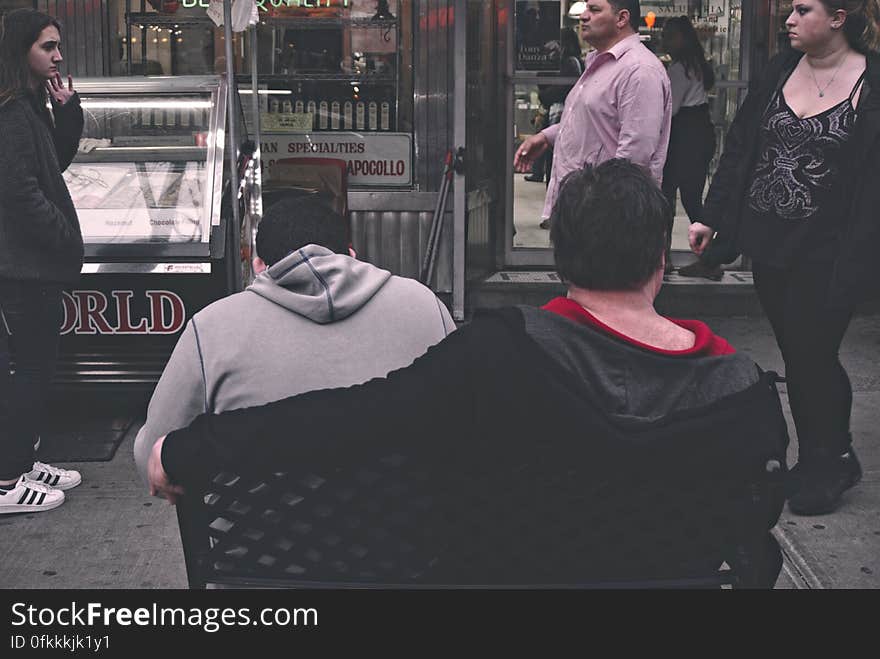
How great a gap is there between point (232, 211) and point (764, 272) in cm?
234

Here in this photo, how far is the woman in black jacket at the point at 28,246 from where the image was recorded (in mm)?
4477

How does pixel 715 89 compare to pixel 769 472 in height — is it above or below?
above

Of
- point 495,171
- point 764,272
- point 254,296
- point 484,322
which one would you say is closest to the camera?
point 484,322

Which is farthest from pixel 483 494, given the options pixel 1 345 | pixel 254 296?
pixel 1 345

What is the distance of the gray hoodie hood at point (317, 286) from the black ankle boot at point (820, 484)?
2.63 metres

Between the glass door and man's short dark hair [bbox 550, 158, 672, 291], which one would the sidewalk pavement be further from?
the glass door

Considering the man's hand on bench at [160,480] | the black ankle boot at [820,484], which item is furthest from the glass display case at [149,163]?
the man's hand on bench at [160,480]

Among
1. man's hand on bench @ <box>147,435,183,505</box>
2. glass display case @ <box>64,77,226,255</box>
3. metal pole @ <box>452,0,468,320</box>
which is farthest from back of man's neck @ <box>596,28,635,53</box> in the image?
man's hand on bench @ <box>147,435,183,505</box>

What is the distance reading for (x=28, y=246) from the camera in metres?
4.55

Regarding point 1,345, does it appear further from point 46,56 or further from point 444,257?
point 444,257

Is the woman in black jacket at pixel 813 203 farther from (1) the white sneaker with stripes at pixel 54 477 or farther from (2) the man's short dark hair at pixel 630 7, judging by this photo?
(1) the white sneaker with stripes at pixel 54 477

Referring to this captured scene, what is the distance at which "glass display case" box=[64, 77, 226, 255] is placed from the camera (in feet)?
18.2

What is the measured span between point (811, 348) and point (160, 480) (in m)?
2.92

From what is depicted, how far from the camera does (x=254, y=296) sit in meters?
2.47
